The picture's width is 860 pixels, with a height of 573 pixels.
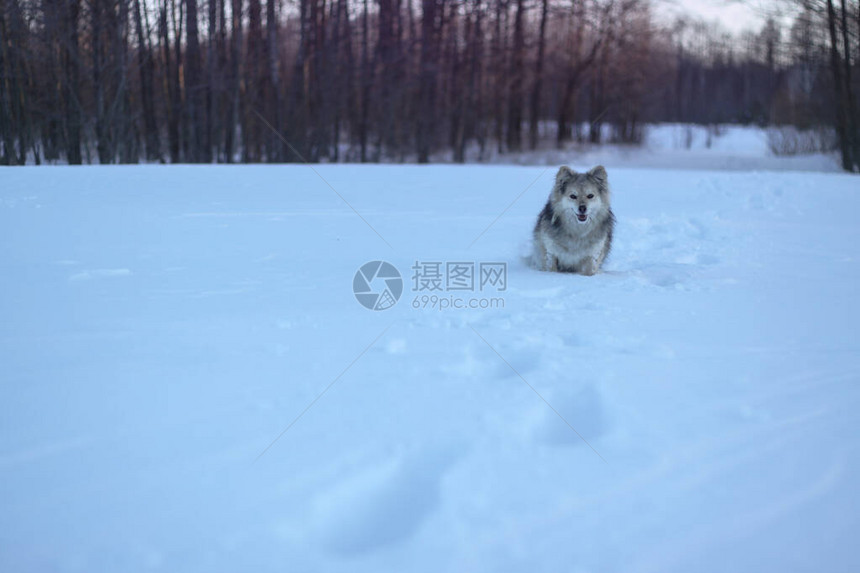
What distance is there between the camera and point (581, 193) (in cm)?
498

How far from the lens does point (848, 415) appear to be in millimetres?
2383

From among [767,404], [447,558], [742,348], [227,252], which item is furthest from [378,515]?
[227,252]

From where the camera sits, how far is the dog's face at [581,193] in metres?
4.95

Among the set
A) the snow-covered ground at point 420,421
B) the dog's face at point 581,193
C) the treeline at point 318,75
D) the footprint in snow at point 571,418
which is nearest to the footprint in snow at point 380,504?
the snow-covered ground at point 420,421

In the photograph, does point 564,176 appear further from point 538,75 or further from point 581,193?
point 538,75

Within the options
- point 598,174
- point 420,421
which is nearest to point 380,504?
point 420,421

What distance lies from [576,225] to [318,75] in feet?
48.9

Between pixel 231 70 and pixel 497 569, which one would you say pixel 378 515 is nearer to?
pixel 497 569

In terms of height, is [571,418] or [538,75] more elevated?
[538,75]

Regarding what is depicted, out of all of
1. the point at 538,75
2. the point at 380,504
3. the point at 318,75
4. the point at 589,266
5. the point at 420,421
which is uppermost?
the point at 538,75

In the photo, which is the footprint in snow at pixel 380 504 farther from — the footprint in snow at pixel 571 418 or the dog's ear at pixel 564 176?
the dog's ear at pixel 564 176

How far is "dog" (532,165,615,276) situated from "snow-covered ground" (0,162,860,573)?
1.29 ft

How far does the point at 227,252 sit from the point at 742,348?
175 inches

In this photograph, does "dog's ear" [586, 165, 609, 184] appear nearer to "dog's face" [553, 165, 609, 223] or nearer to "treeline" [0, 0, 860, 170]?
"dog's face" [553, 165, 609, 223]
